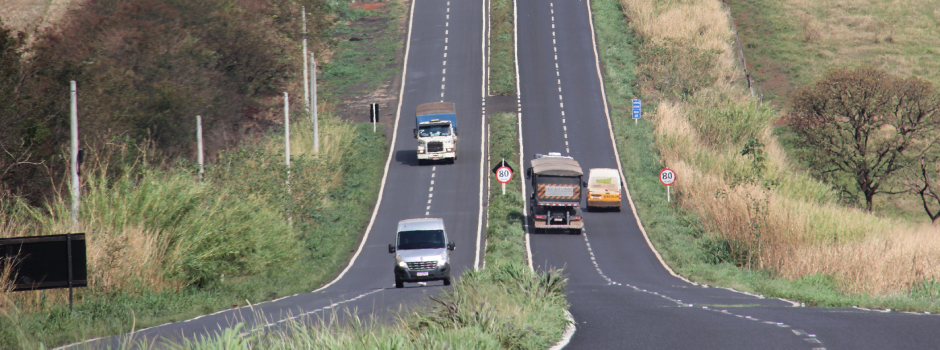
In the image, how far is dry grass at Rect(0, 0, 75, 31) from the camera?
6334cm

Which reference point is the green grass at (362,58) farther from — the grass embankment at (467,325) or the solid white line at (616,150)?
the grass embankment at (467,325)

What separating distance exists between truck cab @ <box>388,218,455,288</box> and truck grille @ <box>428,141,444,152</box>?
23.6 metres

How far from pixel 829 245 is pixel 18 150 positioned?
99.8ft

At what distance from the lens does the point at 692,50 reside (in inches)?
2785

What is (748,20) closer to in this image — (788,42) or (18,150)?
(788,42)

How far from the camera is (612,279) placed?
107ft

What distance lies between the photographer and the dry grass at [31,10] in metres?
63.3

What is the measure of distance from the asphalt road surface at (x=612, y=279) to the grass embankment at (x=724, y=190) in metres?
1.66

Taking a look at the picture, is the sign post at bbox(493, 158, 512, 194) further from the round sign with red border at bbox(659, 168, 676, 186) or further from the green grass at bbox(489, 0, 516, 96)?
the green grass at bbox(489, 0, 516, 96)

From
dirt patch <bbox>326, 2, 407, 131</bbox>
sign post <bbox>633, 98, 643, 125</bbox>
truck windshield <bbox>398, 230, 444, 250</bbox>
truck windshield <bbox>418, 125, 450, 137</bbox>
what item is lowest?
truck windshield <bbox>398, 230, 444, 250</bbox>

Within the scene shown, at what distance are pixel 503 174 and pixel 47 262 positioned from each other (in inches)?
1180

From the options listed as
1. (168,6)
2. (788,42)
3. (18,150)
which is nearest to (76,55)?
(168,6)

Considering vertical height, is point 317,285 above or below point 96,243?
below

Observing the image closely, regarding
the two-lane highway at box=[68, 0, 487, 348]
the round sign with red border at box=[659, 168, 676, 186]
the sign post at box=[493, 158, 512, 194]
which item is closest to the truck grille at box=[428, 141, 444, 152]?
the two-lane highway at box=[68, 0, 487, 348]
